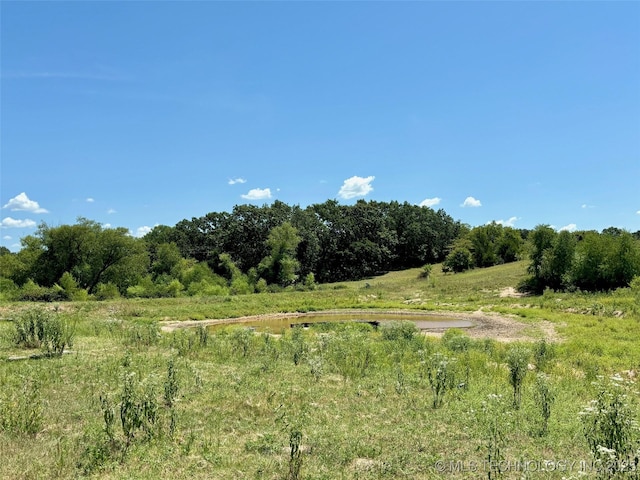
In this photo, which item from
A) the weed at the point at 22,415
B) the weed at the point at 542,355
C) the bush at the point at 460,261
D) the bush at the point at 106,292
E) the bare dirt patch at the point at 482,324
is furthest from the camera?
the bush at the point at 460,261

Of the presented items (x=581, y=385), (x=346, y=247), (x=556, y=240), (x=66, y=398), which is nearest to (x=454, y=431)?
(x=581, y=385)

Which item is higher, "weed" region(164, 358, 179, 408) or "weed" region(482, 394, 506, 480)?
"weed" region(164, 358, 179, 408)

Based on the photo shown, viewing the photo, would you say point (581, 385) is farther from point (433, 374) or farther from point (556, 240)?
point (556, 240)

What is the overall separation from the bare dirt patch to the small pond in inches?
28.3

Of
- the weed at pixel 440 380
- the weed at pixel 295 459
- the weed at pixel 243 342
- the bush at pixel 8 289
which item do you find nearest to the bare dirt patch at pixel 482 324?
the weed at pixel 243 342

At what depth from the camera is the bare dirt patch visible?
76.7 feet

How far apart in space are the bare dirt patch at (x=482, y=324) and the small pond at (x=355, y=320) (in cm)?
72

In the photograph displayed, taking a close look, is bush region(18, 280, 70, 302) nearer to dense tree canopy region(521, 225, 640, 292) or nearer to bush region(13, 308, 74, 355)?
bush region(13, 308, 74, 355)

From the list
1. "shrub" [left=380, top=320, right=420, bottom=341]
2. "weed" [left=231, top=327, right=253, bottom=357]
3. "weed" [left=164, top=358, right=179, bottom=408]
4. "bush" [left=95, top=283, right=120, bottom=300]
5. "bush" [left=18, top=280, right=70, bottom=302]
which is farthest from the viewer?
"bush" [left=95, top=283, right=120, bottom=300]

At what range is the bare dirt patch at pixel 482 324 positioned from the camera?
76.7ft

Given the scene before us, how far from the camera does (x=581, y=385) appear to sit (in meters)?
11.8

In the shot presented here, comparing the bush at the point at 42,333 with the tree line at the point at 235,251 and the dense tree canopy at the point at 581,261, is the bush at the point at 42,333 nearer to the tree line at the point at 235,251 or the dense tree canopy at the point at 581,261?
the tree line at the point at 235,251

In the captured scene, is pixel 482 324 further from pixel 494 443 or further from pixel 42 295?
pixel 42 295

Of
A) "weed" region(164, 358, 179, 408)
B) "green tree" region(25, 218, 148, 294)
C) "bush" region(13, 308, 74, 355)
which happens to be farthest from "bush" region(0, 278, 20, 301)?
"weed" region(164, 358, 179, 408)
